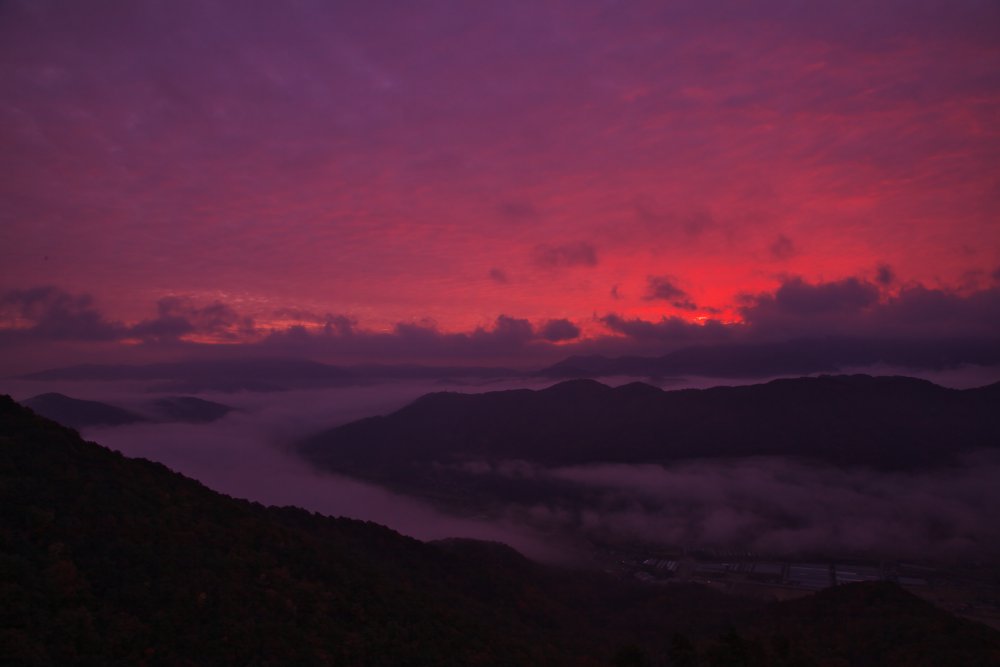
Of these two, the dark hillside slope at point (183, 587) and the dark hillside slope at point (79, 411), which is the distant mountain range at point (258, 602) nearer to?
the dark hillside slope at point (183, 587)

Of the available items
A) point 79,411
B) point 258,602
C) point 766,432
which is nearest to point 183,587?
point 258,602

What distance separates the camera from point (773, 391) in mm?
189750

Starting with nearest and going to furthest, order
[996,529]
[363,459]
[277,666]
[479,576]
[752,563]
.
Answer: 1. [277,666]
2. [479,576]
3. [752,563]
4. [996,529]
5. [363,459]

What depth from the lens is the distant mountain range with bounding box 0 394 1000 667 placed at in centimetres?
1969

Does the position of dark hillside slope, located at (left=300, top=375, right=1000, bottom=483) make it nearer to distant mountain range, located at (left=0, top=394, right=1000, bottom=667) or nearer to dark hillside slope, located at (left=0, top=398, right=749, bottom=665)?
distant mountain range, located at (left=0, top=394, right=1000, bottom=667)

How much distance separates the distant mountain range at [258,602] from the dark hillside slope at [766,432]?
126 metres

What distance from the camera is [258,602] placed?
24.5 meters

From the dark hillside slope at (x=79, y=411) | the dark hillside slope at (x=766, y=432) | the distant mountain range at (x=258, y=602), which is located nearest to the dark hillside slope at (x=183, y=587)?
the distant mountain range at (x=258, y=602)

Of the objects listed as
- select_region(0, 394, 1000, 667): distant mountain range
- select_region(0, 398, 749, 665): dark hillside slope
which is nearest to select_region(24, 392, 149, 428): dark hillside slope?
select_region(0, 394, 1000, 667): distant mountain range

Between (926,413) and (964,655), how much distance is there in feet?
596

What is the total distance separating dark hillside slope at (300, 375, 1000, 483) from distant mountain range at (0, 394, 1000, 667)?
126 m

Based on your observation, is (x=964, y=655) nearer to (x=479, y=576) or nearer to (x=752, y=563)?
(x=479, y=576)

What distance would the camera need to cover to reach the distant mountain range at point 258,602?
1969 cm

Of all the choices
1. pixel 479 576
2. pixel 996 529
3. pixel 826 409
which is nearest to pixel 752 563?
pixel 996 529
